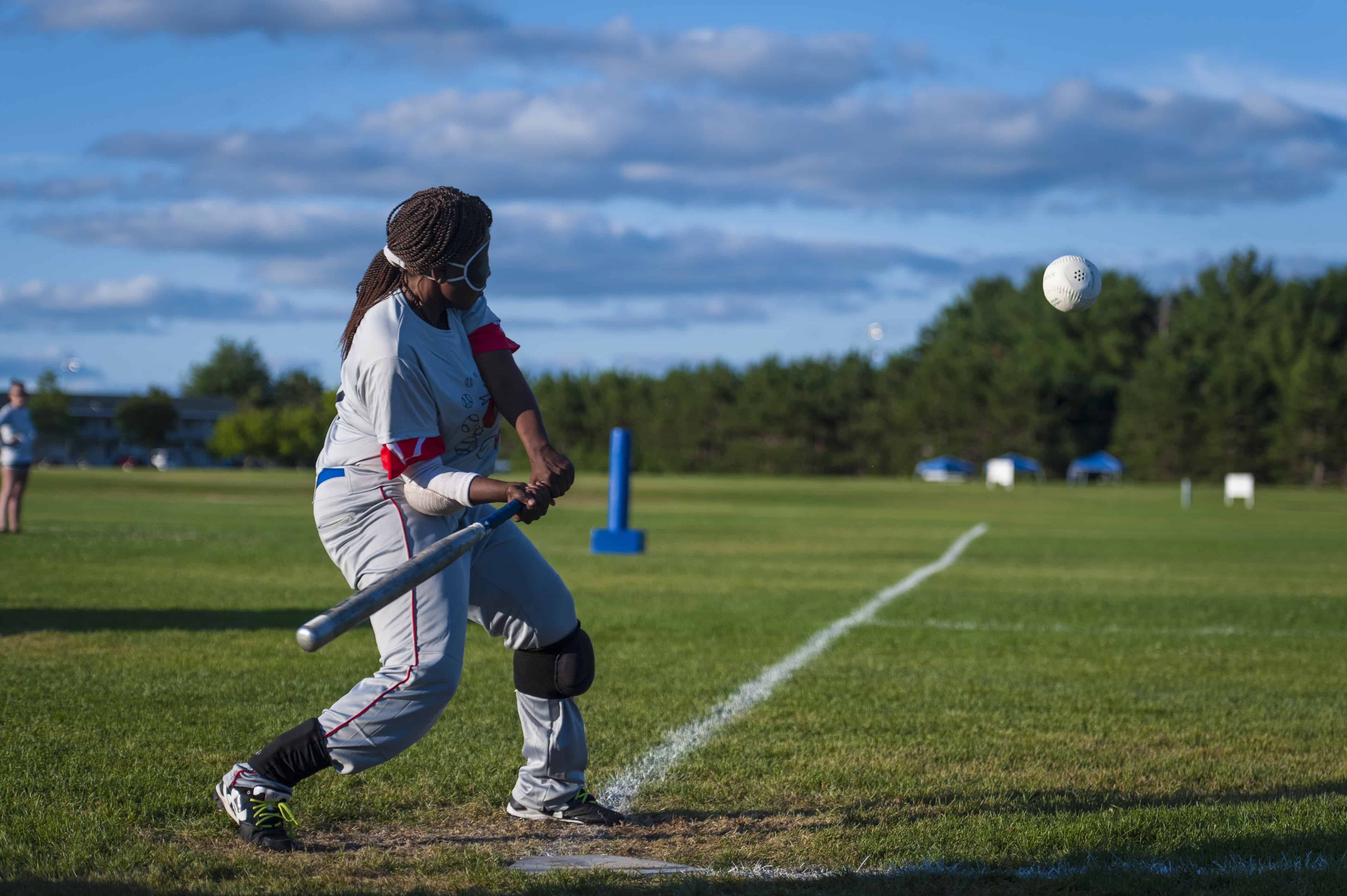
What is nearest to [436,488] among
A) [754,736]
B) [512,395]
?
[512,395]

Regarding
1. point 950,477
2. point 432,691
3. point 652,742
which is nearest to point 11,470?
point 652,742

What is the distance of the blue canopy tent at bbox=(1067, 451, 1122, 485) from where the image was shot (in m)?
89.2

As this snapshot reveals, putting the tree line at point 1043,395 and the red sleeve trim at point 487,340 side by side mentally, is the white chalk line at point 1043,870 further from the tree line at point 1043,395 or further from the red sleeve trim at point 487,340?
the tree line at point 1043,395

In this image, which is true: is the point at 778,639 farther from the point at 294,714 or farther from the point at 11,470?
the point at 11,470

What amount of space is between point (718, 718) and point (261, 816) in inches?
120

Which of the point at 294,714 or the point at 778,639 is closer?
the point at 294,714

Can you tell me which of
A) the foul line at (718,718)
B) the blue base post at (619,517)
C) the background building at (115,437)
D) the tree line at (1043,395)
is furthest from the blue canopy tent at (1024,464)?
the background building at (115,437)

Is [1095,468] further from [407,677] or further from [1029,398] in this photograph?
[407,677]

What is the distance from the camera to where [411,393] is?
4172 millimetres

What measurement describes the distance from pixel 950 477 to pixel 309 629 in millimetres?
92797

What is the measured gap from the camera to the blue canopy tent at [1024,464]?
298 ft

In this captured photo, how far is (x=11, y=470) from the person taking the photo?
18469 millimetres

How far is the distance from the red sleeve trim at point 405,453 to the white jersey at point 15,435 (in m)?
15.6

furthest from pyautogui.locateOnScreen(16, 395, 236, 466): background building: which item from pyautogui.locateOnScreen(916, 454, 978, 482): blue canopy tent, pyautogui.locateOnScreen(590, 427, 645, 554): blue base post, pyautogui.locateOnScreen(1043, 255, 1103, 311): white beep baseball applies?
pyautogui.locateOnScreen(1043, 255, 1103, 311): white beep baseball
